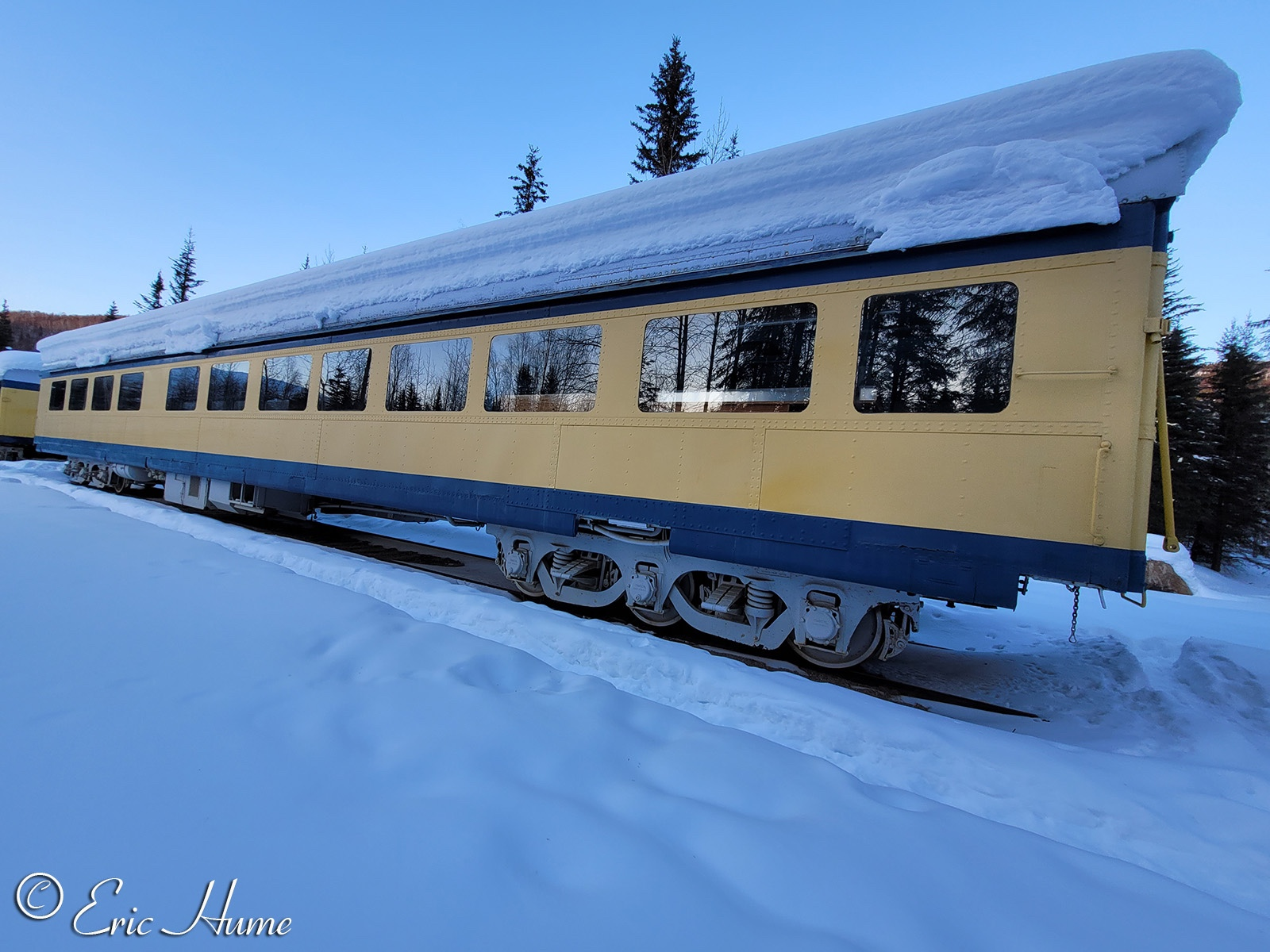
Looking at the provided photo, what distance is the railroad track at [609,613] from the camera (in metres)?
3.81

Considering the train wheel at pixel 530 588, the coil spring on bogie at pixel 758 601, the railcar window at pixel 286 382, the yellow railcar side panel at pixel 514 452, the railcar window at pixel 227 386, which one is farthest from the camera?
the railcar window at pixel 227 386

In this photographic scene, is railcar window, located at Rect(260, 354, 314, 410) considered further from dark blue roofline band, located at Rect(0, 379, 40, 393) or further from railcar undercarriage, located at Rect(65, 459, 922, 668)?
dark blue roofline band, located at Rect(0, 379, 40, 393)

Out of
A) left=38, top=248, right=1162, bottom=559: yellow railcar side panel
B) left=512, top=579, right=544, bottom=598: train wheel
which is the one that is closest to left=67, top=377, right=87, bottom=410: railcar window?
left=38, top=248, right=1162, bottom=559: yellow railcar side panel

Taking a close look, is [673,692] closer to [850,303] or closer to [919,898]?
[919,898]

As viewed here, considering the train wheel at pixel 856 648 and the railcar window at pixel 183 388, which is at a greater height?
the railcar window at pixel 183 388

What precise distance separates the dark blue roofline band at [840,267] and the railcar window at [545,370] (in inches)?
8.0

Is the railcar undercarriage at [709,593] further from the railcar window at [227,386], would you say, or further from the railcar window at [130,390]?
the railcar window at [130,390]

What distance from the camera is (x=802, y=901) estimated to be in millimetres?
1521

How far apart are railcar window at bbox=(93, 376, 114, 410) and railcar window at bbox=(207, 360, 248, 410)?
451cm

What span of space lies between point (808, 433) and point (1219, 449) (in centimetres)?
2590

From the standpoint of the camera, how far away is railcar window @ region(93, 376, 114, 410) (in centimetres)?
1110

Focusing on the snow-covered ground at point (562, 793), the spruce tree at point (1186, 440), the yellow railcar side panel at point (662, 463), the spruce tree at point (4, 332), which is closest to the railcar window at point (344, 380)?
the yellow railcar side panel at point (662, 463)

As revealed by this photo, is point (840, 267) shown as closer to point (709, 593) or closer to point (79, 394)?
point (709, 593)

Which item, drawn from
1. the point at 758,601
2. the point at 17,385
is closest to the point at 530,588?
the point at 758,601
